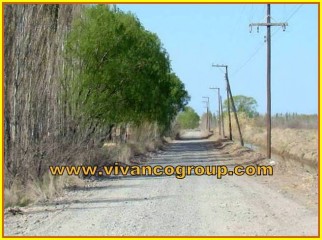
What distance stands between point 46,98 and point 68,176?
2.66m

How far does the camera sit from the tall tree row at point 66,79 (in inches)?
661

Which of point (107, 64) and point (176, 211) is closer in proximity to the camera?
point (176, 211)

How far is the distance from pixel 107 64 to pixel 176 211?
15.1 meters

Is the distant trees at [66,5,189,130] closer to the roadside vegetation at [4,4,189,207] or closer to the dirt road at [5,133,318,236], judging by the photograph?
the roadside vegetation at [4,4,189,207]

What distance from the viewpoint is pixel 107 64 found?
27.4 metres

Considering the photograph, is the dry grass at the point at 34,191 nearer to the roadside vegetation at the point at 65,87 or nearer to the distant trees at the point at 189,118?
the roadside vegetation at the point at 65,87

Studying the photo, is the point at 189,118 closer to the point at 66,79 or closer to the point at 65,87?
the point at 66,79

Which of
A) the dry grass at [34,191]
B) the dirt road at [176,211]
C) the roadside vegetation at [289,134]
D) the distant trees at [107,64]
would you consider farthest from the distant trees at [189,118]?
the dirt road at [176,211]

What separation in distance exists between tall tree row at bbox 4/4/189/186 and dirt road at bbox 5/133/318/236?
1947mm

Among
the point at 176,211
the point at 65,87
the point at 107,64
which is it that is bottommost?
the point at 176,211

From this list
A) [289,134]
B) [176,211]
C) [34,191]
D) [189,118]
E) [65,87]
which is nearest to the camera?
[176,211]

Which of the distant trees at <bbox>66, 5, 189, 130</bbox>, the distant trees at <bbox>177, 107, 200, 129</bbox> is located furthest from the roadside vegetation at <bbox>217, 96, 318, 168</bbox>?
the distant trees at <bbox>177, 107, 200, 129</bbox>

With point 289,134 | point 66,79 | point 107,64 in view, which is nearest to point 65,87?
point 66,79

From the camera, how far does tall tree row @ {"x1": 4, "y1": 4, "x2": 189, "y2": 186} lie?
16.8 m
